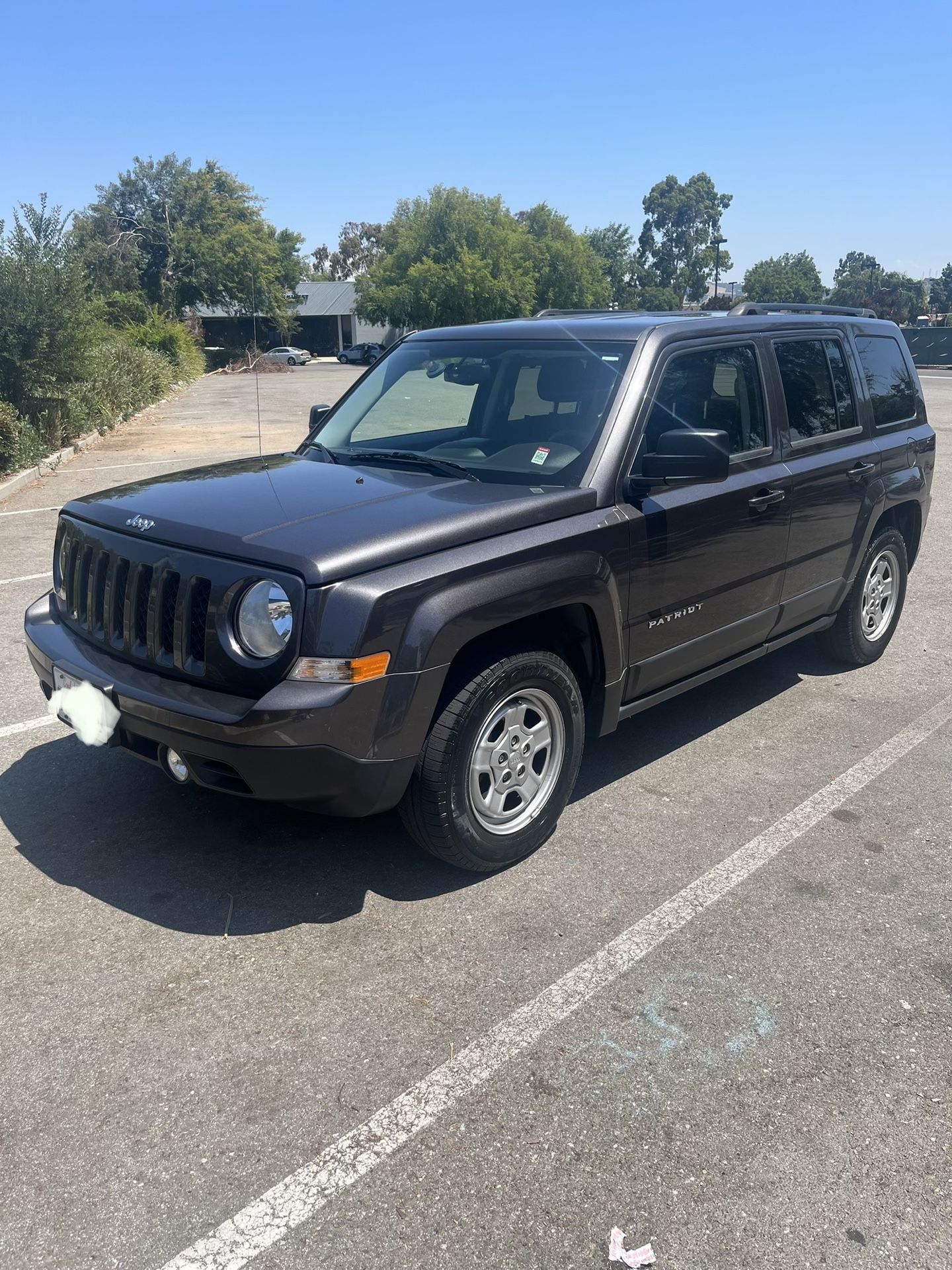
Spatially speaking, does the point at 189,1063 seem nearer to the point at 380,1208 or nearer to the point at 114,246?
the point at 380,1208

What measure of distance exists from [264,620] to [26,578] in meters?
5.99

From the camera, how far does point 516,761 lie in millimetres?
3855

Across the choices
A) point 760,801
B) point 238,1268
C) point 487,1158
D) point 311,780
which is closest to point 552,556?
point 311,780

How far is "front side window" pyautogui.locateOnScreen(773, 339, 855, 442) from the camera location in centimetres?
509

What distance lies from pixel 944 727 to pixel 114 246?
262 ft

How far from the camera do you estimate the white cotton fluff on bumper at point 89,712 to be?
360cm

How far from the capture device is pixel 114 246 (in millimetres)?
74688

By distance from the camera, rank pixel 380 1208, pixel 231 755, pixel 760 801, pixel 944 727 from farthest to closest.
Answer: pixel 944 727 → pixel 760 801 → pixel 231 755 → pixel 380 1208

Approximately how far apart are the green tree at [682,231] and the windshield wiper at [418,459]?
176861mm

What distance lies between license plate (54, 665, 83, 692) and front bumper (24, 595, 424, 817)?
0.82 ft

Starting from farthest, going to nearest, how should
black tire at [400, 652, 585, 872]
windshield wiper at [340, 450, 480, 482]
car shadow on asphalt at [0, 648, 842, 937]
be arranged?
windshield wiper at [340, 450, 480, 482] → car shadow on asphalt at [0, 648, 842, 937] → black tire at [400, 652, 585, 872]

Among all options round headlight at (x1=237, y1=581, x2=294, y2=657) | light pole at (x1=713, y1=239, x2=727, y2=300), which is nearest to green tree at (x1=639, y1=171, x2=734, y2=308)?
light pole at (x1=713, y1=239, x2=727, y2=300)

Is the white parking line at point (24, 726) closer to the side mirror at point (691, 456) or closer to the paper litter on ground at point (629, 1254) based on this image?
the side mirror at point (691, 456)

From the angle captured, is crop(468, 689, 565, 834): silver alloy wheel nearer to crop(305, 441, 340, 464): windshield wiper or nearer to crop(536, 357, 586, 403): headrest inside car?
crop(536, 357, 586, 403): headrest inside car
